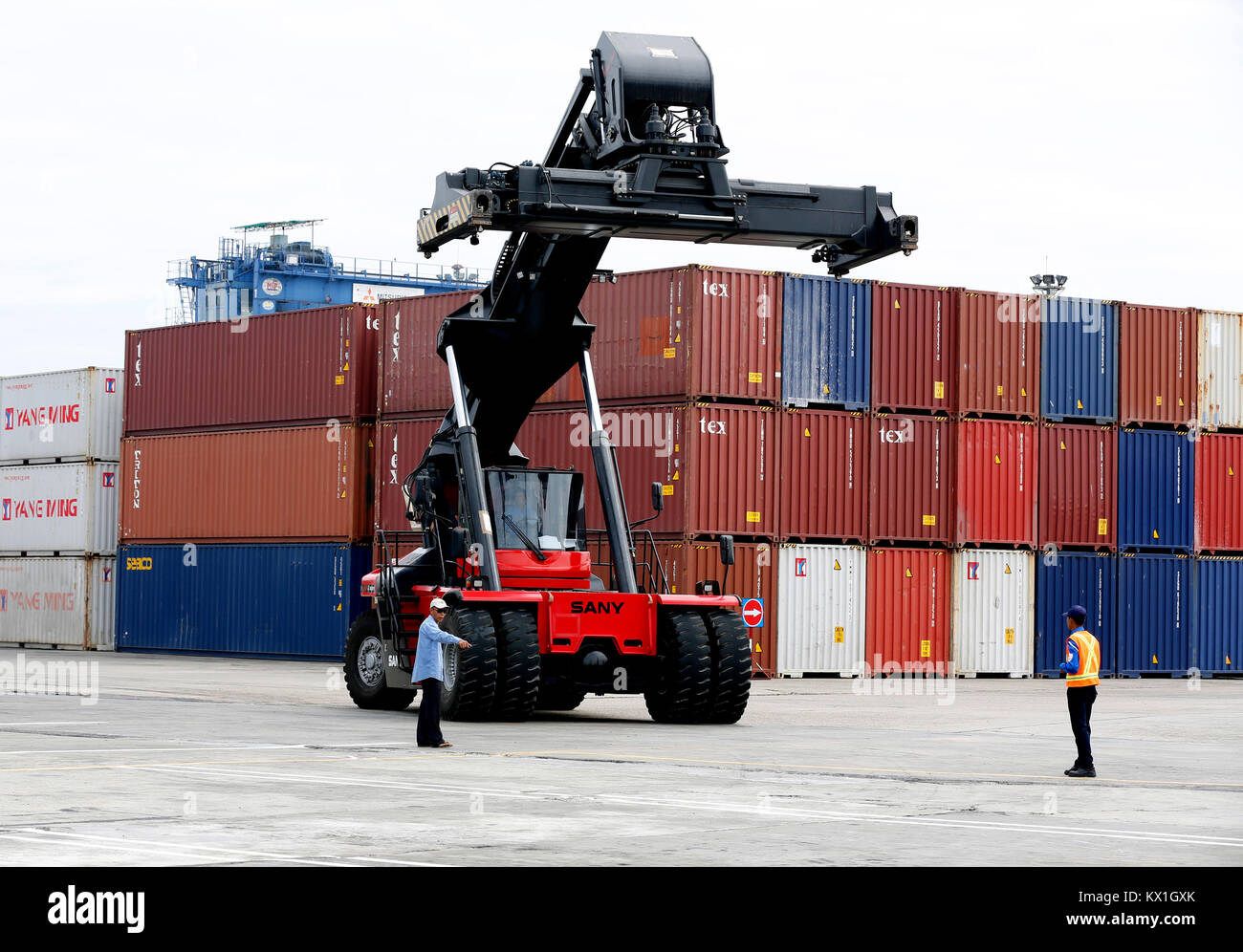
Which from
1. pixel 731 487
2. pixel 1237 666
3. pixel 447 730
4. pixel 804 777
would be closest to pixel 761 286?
pixel 731 487

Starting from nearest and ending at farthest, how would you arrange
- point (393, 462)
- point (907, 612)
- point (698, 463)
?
point (698, 463) < point (907, 612) < point (393, 462)

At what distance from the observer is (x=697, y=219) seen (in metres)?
16.4

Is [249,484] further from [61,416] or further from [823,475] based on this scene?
[823,475]

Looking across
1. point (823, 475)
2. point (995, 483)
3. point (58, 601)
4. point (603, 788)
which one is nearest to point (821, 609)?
point (823, 475)

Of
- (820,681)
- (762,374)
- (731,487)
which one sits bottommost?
(820,681)

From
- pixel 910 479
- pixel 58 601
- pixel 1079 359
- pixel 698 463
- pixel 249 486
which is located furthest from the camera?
pixel 58 601

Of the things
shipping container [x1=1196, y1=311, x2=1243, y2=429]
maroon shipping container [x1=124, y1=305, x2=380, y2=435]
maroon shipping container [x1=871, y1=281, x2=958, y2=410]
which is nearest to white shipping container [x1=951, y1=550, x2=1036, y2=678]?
maroon shipping container [x1=871, y1=281, x2=958, y2=410]

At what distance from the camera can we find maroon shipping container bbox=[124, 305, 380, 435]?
38.4 metres

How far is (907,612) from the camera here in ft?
113

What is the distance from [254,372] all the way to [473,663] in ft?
76.8

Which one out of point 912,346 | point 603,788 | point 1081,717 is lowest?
point 603,788

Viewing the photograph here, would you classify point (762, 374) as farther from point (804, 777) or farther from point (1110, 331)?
point (804, 777)

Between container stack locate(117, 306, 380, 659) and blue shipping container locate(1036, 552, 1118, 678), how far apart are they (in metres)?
14.1
